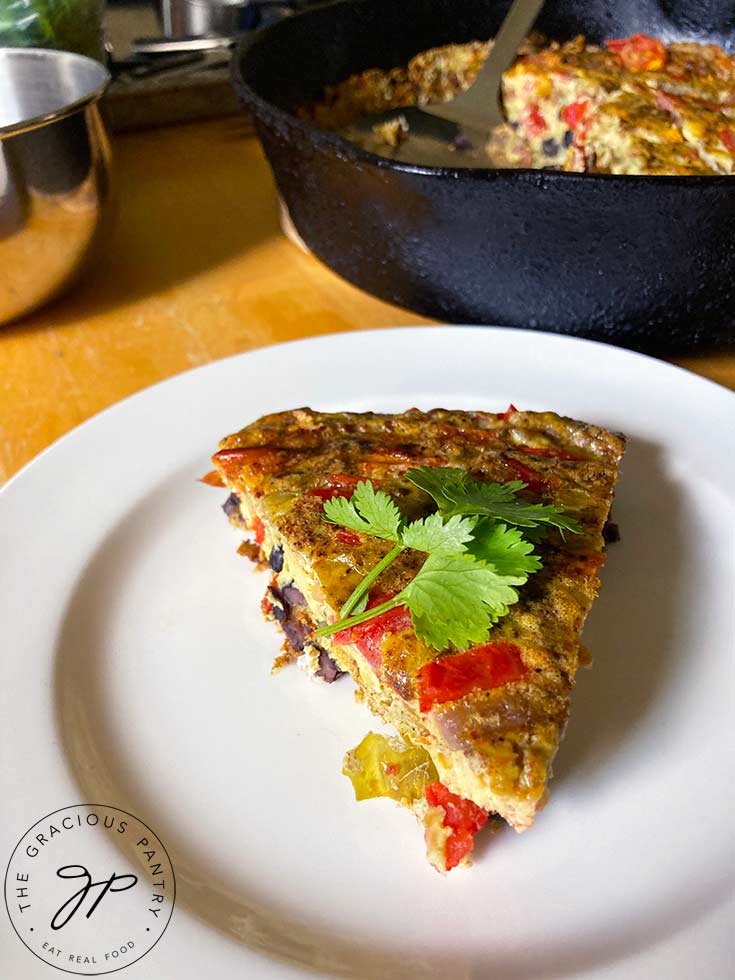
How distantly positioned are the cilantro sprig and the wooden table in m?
0.98

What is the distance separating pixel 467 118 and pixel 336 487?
6.37 feet

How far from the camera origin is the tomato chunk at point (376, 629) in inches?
54.1

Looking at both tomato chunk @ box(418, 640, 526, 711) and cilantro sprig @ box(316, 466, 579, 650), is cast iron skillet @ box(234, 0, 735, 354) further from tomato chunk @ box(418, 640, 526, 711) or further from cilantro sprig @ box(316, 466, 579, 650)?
tomato chunk @ box(418, 640, 526, 711)

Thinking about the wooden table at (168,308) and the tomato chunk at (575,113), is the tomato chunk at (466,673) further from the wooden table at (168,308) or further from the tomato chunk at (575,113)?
the tomato chunk at (575,113)

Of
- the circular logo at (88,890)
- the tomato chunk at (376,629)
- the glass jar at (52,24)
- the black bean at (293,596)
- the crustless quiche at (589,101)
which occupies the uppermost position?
the glass jar at (52,24)

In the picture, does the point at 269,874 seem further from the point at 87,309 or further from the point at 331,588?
the point at 87,309

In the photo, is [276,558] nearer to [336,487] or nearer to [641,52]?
[336,487]

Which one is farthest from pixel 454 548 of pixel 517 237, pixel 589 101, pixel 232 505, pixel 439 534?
pixel 589 101

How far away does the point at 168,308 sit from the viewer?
8.50ft

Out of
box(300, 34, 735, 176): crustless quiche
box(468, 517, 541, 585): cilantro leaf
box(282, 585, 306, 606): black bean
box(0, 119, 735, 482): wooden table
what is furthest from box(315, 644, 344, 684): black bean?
box(300, 34, 735, 176): crustless quiche

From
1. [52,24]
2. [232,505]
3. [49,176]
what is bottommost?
[232,505]

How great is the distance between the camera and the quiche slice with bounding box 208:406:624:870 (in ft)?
4.15

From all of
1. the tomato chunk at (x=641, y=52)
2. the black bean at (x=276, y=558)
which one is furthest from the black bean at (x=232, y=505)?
the tomato chunk at (x=641, y=52)

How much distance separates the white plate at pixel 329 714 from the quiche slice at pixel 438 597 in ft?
0.20
